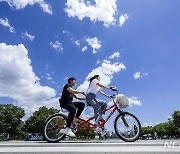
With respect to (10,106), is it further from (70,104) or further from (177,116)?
(70,104)

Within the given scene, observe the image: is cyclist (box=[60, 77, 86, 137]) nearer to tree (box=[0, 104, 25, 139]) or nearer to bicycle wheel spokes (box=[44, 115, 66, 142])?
bicycle wheel spokes (box=[44, 115, 66, 142])

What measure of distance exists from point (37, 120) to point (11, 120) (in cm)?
1039

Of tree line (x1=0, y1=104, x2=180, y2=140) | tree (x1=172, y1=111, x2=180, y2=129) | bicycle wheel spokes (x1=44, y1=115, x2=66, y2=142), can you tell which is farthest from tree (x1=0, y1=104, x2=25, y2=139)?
bicycle wheel spokes (x1=44, y1=115, x2=66, y2=142)

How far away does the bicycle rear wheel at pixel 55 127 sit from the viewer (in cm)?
870

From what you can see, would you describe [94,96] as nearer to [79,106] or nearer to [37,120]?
[79,106]

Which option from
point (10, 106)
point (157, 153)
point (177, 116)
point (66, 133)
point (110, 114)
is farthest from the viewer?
point (177, 116)

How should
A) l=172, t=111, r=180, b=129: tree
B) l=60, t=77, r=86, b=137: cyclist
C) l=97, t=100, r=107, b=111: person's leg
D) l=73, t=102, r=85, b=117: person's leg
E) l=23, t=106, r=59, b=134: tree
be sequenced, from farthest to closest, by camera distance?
l=172, t=111, r=180, b=129: tree < l=23, t=106, r=59, b=134: tree < l=97, t=100, r=107, b=111: person's leg < l=73, t=102, r=85, b=117: person's leg < l=60, t=77, r=86, b=137: cyclist

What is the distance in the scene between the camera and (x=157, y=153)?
4.45 meters

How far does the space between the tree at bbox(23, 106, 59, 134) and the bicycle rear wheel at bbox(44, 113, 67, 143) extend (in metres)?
84.8

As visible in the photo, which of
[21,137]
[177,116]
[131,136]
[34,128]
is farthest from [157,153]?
[177,116]

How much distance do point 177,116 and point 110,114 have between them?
358 feet

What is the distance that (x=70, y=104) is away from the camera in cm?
854

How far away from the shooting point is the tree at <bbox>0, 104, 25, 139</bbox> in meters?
93.4

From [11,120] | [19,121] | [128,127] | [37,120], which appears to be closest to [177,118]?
[37,120]
